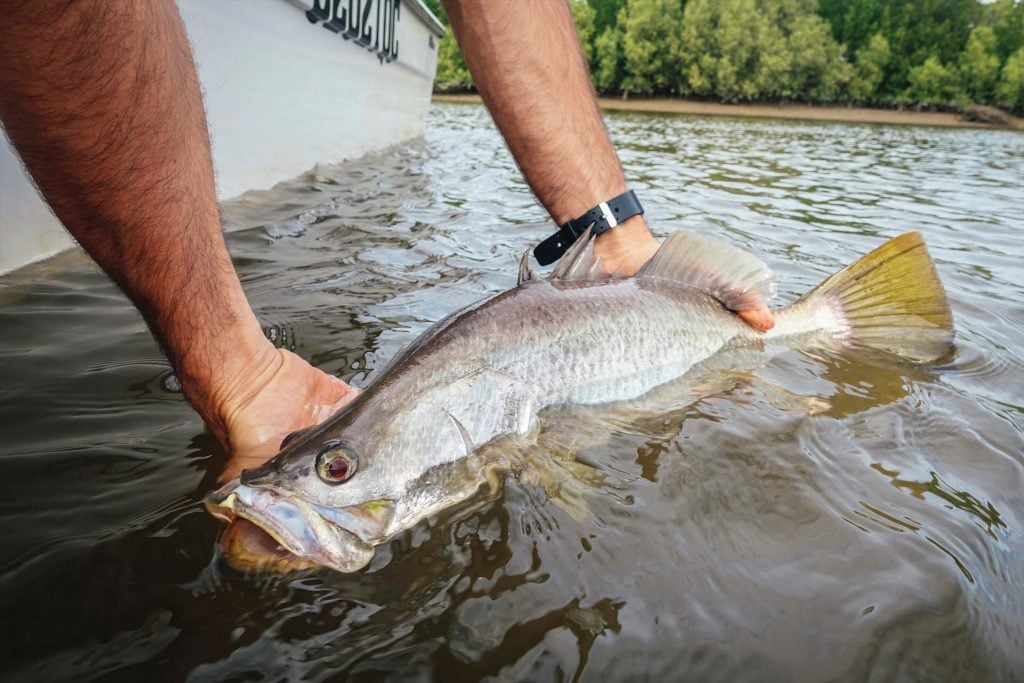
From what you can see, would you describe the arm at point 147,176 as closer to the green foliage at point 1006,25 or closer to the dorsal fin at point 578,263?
the dorsal fin at point 578,263

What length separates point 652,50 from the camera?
2131 inches

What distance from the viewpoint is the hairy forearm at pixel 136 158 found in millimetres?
1257

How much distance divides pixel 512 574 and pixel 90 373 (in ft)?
5.71

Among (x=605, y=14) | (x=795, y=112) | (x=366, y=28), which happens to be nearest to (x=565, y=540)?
(x=366, y=28)

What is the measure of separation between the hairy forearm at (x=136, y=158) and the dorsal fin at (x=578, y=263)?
1.01 m

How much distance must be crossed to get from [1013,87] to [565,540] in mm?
58331

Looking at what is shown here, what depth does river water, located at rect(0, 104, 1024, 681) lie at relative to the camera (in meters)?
1.25

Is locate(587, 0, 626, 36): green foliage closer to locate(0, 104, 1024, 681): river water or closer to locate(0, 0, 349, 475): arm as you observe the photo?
locate(0, 104, 1024, 681): river water

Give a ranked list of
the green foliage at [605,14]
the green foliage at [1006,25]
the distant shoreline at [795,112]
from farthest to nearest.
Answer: the green foliage at [605,14] < the green foliage at [1006,25] < the distant shoreline at [795,112]

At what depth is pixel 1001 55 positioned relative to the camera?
171 feet

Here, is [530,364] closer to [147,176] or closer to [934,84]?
[147,176]

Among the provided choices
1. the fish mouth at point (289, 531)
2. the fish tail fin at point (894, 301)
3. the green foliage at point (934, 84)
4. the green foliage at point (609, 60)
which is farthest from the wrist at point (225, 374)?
the green foliage at point (609, 60)

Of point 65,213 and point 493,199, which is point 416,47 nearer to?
point 493,199

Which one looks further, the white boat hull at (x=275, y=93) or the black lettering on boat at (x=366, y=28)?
the black lettering on boat at (x=366, y=28)
